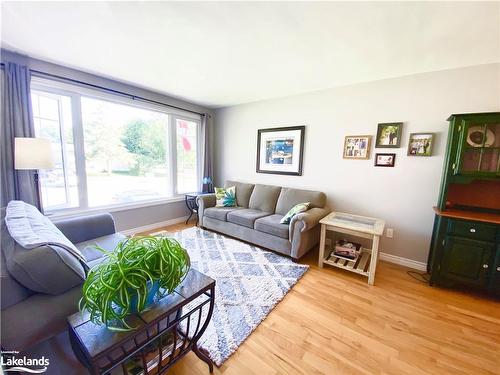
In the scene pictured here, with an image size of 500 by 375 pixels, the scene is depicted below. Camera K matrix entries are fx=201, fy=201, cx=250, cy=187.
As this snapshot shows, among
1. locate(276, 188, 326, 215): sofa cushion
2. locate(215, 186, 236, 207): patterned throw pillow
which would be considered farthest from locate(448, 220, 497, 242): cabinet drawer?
locate(215, 186, 236, 207): patterned throw pillow

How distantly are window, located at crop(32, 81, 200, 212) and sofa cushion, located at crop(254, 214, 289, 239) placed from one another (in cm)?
198

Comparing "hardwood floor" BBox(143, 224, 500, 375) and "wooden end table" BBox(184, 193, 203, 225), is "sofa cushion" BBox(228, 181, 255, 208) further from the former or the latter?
"hardwood floor" BBox(143, 224, 500, 375)

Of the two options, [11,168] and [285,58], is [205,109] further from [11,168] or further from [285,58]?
[11,168]

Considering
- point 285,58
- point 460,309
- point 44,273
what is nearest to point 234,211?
point 285,58

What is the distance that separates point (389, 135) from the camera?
8.34ft

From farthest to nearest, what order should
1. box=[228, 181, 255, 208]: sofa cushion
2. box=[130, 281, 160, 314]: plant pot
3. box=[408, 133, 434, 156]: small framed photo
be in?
Answer: box=[228, 181, 255, 208]: sofa cushion → box=[408, 133, 434, 156]: small framed photo → box=[130, 281, 160, 314]: plant pot

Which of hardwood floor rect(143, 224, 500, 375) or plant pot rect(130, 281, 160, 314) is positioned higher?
plant pot rect(130, 281, 160, 314)

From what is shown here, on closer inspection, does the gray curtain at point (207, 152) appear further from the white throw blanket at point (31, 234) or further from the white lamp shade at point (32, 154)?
the white throw blanket at point (31, 234)

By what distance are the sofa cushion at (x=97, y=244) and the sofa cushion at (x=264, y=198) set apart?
2017 millimetres

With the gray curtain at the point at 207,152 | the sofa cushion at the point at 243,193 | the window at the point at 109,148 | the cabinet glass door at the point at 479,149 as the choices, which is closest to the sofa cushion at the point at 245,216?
the sofa cushion at the point at 243,193

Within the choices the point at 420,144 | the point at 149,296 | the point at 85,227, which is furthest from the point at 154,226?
the point at 420,144

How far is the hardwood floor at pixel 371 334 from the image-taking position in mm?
1299

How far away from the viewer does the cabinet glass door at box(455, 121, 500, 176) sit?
1.92 metres

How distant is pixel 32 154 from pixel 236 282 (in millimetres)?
2351
